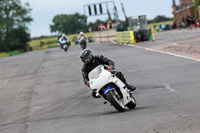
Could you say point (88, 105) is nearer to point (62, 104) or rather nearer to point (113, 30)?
point (62, 104)

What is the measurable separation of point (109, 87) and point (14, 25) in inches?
3568

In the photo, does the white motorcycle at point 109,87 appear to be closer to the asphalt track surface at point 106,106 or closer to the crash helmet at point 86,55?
the asphalt track surface at point 106,106

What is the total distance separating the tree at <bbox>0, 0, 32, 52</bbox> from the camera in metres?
94.7

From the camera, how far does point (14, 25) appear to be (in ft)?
321

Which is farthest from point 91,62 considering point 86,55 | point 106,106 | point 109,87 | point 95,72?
point 106,106

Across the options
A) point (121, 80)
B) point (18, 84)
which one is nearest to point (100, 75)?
point (121, 80)

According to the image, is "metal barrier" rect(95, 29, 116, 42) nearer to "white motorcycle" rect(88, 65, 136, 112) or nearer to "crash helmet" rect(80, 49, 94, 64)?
"crash helmet" rect(80, 49, 94, 64)

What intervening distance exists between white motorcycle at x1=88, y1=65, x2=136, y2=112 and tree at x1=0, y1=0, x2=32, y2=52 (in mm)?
86165

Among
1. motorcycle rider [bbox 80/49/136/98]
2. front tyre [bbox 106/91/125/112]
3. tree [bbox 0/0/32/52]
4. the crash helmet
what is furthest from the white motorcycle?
tree [bbox 0/0/32/52]

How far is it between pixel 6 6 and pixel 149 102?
92133 mm

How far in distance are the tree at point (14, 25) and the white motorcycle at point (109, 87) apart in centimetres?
8617

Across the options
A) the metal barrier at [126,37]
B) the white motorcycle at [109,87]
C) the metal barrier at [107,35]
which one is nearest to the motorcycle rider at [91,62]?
the white motorcycle at [109,87]

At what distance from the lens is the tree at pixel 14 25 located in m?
94.7

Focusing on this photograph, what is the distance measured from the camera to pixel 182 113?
8383 mm
